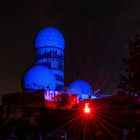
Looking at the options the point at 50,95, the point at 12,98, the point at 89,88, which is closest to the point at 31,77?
the point at 50,95

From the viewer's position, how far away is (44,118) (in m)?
13.8

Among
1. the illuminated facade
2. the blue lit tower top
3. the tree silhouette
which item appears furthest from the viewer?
the blue lit tower top

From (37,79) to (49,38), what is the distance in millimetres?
9892

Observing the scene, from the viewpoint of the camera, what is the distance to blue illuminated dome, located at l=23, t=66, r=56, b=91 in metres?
50.9

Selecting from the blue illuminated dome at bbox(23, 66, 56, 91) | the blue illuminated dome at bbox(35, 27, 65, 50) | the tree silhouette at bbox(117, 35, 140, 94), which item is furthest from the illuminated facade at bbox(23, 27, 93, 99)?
the tree silhouette at bbox(117, 35, 140, 94)

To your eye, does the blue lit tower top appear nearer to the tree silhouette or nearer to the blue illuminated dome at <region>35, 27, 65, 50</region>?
the blue illuminated dome at <region>35, 27, 65, 50</region>

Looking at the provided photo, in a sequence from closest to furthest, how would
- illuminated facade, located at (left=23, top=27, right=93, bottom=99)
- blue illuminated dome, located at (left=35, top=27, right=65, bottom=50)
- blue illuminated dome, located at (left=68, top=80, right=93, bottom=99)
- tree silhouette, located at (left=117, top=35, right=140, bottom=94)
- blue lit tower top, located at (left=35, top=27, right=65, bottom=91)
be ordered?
1. tree silhouette, located at (left=117, top=35, right=140, bottom=94)
2. blue illuminated dome, located at (left=68, top=80, right=93, bottom=99)
3. illuminated facade, located at (left=23, top=27, right=93, bottom=99)
4. blue illuminated dome, located at (left=35, top=27, right=65, bottom=50)
5. blue lit tower top, located at (left=35, top=27, right=65, bottom=91)

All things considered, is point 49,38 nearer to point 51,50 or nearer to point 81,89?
point 51,50

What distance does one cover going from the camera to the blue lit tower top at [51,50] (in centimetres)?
5894

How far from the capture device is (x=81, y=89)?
189 feet

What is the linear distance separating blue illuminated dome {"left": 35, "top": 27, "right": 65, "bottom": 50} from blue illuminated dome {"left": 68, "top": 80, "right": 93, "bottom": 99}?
6.35m

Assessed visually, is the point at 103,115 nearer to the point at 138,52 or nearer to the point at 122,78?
the point at 138,52

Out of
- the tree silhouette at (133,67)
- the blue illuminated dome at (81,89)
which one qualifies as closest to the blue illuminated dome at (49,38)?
the blue illuminated dome at (81,89)

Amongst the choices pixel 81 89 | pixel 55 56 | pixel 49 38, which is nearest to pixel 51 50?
pixel 55 56
